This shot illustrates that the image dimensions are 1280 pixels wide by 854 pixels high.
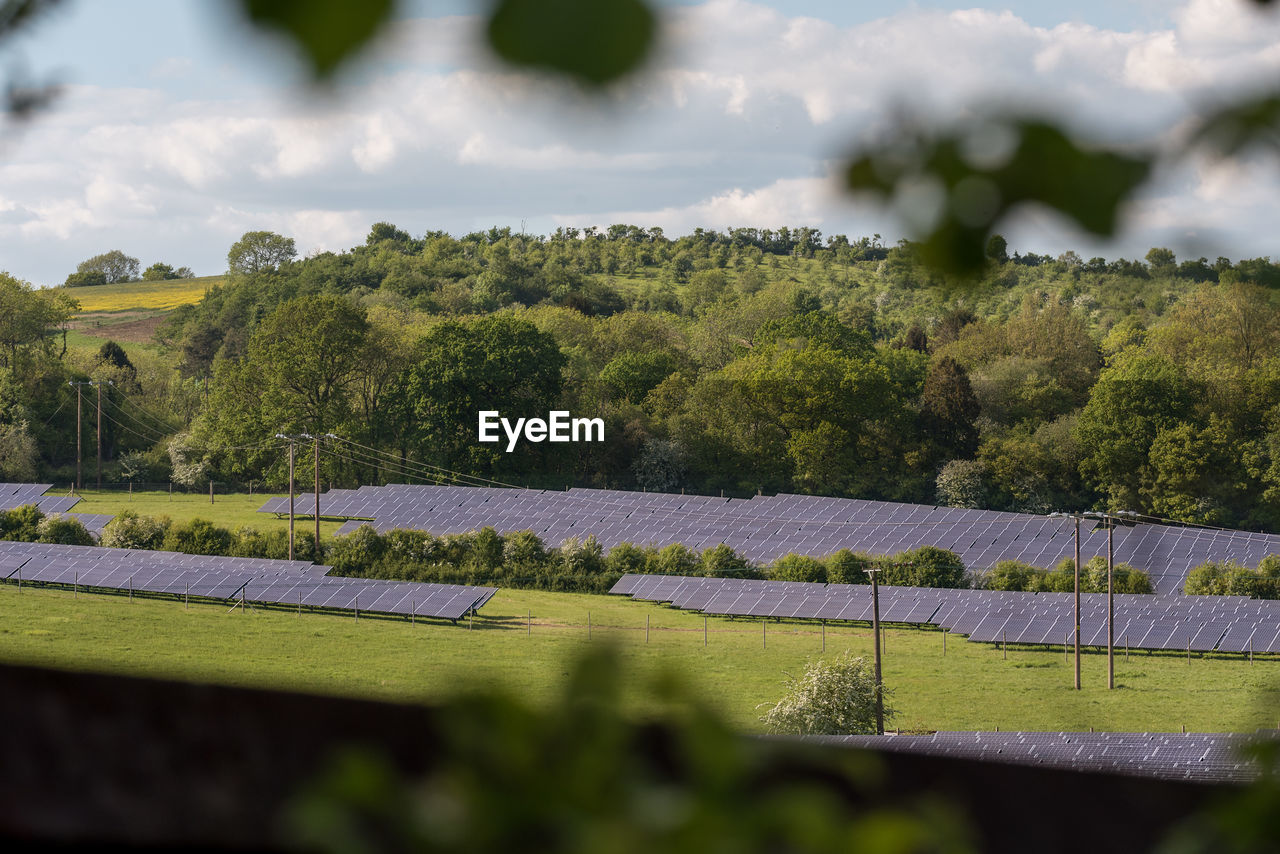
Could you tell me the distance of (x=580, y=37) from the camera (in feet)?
2.24

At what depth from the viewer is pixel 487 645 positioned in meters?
28.6

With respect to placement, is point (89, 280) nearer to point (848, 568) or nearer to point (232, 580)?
point (232, 580)

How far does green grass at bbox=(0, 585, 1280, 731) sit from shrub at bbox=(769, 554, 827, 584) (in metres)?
3.45

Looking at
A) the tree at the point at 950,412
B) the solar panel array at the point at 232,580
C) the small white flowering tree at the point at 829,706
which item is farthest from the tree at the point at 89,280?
the small white flowering tree at the point at 829,706

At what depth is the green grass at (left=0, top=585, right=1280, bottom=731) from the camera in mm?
23531

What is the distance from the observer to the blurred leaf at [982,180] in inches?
33.9

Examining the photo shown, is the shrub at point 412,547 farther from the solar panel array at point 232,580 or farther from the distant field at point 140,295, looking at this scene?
the distant field at point 140,295

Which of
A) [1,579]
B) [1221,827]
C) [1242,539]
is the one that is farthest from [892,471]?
[1221,827]

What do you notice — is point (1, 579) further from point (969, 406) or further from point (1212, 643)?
point (969, 406)

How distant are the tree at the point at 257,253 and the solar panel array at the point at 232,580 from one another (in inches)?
2451

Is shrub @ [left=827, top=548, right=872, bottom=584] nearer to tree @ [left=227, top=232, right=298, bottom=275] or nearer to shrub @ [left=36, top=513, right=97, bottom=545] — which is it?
shrub @ [left=36, top=513, right=97, bottom=545]

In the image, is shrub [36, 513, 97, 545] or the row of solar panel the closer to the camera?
shrub [36, 513, 97, 545]

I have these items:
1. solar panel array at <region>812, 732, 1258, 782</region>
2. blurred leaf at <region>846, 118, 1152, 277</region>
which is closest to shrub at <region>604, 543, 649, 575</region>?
solar panel array at <region>812, 732, 1258, 782</region>

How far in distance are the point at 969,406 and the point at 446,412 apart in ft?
77.5
